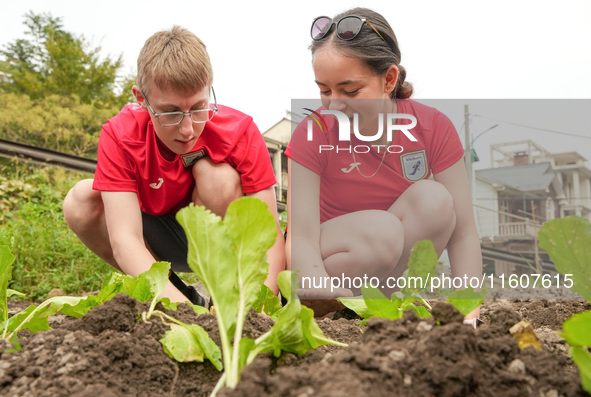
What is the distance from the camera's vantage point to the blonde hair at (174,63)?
1831 millimetres

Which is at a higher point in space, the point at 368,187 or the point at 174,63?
the point at 174,63

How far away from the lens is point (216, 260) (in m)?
0.79

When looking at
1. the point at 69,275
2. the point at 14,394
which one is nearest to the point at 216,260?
the point at 14,394

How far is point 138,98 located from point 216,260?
1.44m

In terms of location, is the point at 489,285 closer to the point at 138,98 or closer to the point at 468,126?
the point at 468,126

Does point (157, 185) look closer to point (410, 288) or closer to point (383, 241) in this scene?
point (383, 241)

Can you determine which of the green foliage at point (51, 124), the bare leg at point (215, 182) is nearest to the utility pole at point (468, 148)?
the bare leg at point (215, 182)

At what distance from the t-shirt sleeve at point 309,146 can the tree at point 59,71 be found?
13.9 m

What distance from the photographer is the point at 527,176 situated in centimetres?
129

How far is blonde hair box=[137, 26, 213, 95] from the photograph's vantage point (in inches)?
72.1

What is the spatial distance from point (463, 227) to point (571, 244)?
56cm

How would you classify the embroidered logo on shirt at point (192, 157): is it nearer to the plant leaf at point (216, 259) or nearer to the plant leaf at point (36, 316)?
the plant leaf at point (36, 316)

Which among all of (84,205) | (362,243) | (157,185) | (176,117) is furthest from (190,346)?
(84,205)

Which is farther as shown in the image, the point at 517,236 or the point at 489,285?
the point at 489,285
